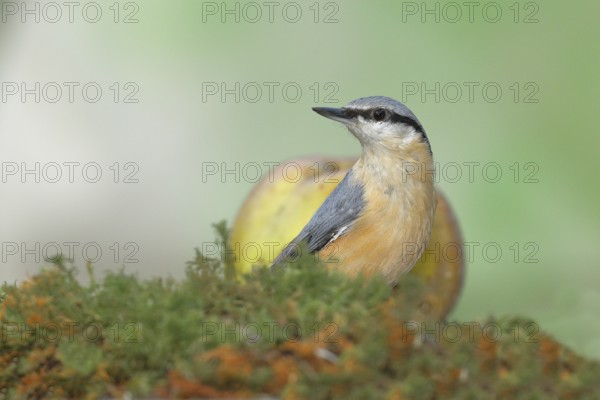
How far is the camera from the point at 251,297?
5.44 feet

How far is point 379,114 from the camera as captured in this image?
9.12 feet

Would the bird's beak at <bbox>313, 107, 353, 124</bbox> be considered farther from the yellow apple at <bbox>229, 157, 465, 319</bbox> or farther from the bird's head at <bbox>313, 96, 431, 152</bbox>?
the yellow apple at <bbox>229, 157, 465, 319</bbox>

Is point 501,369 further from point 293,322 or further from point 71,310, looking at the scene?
point 71,310

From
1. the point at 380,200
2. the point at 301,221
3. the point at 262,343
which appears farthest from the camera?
the point at 301,221

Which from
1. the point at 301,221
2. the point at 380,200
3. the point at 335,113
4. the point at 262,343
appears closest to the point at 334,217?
the point at 380,200

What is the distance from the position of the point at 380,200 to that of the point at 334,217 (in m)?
0.17

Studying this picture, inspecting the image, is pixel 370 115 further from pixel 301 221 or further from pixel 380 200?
pixel 301 221

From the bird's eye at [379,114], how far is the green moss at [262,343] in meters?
1.11

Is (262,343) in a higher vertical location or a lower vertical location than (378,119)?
lower

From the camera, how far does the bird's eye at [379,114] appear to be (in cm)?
277

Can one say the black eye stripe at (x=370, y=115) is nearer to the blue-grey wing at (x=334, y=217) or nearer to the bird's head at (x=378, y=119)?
the bird's head at (x=378, y=119)

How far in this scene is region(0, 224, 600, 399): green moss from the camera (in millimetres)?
→ 1297

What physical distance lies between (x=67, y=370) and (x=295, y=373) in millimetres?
466

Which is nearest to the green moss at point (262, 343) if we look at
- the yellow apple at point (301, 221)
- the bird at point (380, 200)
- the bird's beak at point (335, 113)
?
the bird at point (380, 200)
